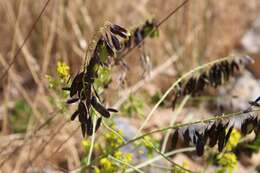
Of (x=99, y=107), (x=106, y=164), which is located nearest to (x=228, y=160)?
(x=106, y=164)

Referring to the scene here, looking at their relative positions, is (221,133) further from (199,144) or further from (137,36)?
(137,36)

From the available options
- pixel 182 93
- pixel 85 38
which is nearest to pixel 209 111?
pixel 85 38

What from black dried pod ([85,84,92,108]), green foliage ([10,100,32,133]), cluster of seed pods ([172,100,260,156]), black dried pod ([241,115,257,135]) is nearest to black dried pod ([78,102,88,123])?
black dried pod ([85,84,92,108])

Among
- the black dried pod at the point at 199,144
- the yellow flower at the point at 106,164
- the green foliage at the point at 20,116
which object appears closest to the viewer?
the black dried pod at the point at 199,144

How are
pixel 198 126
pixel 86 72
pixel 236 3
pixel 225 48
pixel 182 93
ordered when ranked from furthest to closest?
pixel 236 3, pixel 225 48, pixel 182 93, pixel 198 126, pixel 86 72

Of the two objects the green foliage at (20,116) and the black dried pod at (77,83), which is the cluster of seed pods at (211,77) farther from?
the green foliage at (20,116)

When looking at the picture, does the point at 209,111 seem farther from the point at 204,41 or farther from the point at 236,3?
the point at 236,3

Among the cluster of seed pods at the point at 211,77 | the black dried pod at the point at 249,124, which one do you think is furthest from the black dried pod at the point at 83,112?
the cluster of seed pods at the point at 211,77

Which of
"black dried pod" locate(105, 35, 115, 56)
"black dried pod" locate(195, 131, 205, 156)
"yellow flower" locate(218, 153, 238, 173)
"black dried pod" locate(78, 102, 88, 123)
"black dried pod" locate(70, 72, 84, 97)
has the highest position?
"black dried pod" locate(105, 35, 115, 56)

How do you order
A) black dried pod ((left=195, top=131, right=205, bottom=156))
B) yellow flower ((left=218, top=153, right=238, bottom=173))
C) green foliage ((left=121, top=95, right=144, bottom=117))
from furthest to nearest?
green foliage ((left=121, top=95, right=144, bottom=117))
yellow flower ((left=218, top=153, right=238, bottom=173))
black dried pod ((left=195, top=131, right=205, bottom=156))

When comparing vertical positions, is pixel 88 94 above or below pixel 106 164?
above

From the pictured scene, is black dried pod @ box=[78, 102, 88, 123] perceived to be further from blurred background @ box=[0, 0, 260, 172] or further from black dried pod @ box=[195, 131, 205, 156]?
blurred background @ box=[0, 0, 260, 172]
